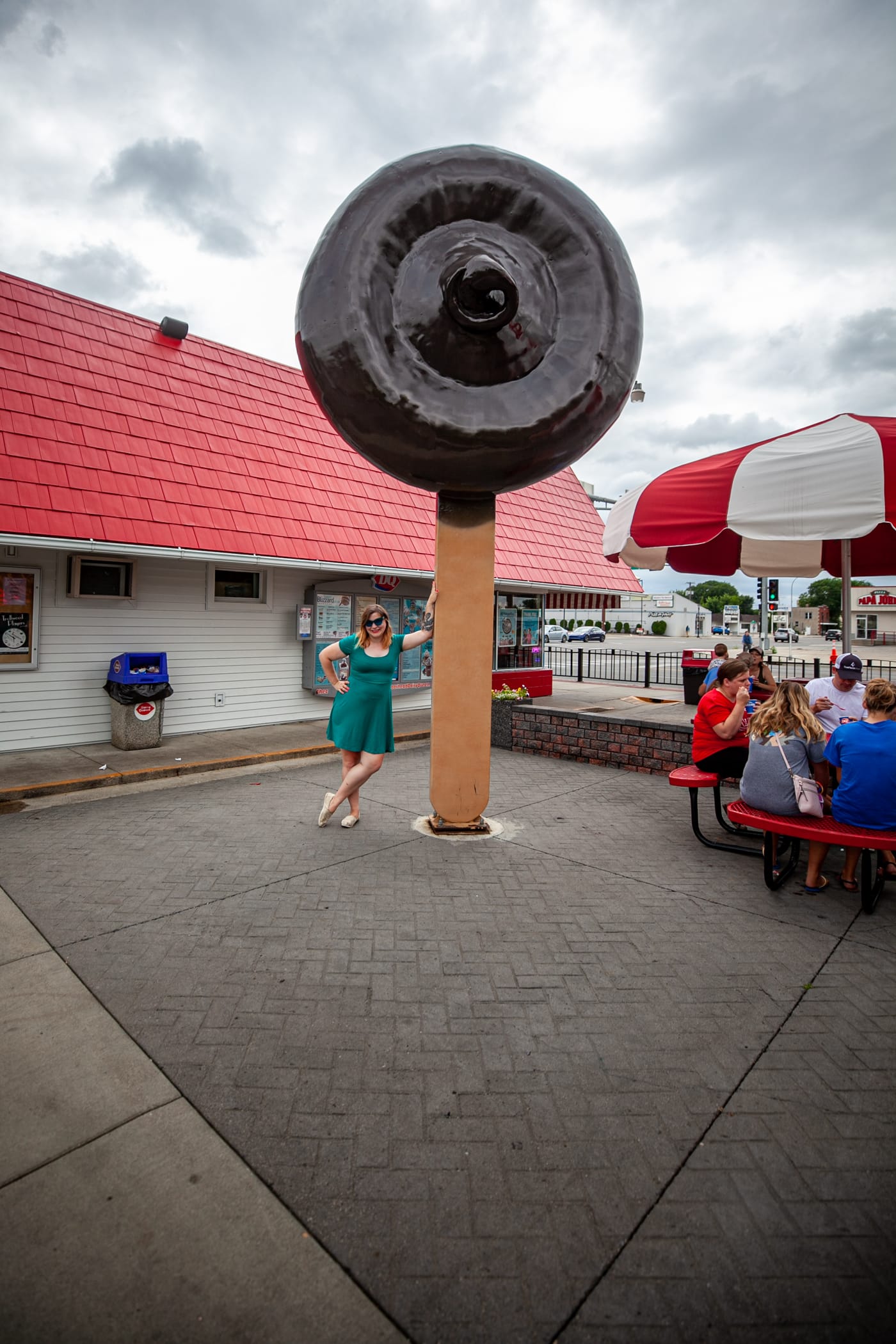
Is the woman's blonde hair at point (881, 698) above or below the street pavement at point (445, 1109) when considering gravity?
→ above

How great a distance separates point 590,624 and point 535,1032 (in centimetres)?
6481

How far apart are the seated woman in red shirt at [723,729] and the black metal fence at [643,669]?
11.7 m

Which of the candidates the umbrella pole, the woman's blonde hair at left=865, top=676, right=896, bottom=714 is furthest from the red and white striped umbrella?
the woman's blonde hair at left=865, top=676, right=896, bottom=714

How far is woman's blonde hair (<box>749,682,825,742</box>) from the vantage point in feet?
13.8

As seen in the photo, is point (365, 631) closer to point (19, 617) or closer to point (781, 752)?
point (781, 752)

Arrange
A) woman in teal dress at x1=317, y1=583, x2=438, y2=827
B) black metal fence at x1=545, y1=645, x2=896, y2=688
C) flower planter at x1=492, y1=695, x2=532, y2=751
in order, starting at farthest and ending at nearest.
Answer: black metal fence at x1=545, y1=645, x2=896, y2=688
flower planter at x1=492, y1=695, x2=532, y2=751
woman in teal dress at x1=317, y1=583, x2=438, y2=827

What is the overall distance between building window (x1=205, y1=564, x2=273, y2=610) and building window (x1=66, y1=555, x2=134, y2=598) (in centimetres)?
107

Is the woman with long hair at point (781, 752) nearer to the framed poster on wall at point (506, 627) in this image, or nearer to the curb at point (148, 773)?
the curb at point (148, 773)

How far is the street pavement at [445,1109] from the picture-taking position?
1673 mm

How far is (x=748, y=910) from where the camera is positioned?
13.0 ft

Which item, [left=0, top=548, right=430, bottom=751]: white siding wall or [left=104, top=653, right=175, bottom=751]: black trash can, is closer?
[left=0, top=548, right=430, bottom=751]: white siding wall

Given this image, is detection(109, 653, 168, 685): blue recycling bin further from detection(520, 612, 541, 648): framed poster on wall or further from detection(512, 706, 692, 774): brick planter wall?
detection(520, 612, 541, 648): framed poster on wall

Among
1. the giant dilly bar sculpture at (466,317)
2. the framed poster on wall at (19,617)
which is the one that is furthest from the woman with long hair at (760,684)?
the framed poster on wall at (19,617)

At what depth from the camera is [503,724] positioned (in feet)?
29.3
